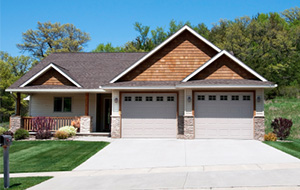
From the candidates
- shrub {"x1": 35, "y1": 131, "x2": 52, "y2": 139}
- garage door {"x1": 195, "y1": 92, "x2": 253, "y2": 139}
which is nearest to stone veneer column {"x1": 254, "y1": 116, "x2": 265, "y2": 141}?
garage door {"x1": 195, "y1": 92, "x2": 253, "y2": 139}

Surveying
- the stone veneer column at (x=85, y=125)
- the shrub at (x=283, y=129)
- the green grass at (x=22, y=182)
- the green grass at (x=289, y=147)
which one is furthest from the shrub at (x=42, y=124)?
the shrub at (x=283, y=129)

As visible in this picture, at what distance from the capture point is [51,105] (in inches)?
816

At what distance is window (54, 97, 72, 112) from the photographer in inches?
815

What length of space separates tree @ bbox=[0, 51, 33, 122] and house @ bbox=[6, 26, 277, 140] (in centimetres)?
2823

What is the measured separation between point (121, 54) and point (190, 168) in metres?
15.7

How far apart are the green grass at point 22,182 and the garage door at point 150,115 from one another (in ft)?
26.5

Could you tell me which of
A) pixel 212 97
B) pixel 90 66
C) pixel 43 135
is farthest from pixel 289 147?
pixel 90 66

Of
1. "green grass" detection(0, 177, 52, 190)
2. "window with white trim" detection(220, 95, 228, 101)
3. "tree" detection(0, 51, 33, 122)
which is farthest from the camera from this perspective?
"tree" detection(0, 51, 33, 122)

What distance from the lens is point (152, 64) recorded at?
57.2ft

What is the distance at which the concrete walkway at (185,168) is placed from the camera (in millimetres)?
7742

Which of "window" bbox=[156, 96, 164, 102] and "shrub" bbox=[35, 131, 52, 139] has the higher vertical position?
"window" bbox=[156, 96, 164, 102]

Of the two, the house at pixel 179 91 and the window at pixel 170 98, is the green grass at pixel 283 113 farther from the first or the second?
the window at pixel 170 98

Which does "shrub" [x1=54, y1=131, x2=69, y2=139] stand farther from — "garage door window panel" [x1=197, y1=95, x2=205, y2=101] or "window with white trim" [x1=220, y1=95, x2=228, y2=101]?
"window with white trim" [x1=220, y1=95, x2=228, y2=101]

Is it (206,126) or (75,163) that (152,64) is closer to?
(206,126)
